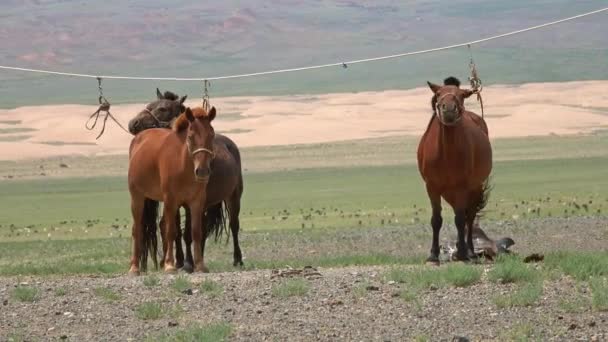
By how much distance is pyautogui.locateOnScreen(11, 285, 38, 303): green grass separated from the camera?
12.1 m

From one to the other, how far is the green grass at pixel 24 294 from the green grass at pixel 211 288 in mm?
1357

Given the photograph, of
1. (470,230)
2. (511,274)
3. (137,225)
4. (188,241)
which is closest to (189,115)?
(137,225)

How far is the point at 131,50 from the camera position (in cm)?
14438

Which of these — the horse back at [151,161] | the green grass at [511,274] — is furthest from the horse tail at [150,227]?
the green grass at [511,274]

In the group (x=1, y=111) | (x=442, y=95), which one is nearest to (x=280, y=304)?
(x=442, y=95)

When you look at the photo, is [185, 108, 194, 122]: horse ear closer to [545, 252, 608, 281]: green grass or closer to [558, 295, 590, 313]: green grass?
[545, 252, 608, 281]: green grass

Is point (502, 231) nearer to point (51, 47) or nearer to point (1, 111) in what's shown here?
point (1, 111)

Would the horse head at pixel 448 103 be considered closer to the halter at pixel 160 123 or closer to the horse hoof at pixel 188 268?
the horse hoof at pixel 188 268

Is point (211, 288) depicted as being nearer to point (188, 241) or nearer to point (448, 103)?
point (448, 103)

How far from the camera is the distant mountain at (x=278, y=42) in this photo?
4683 inches

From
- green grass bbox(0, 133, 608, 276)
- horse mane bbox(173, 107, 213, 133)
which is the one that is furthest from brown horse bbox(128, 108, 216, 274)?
green grass bbox(0, 133, 608, 276)

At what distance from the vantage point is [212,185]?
16031mm

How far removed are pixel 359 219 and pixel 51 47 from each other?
121946 millimetres

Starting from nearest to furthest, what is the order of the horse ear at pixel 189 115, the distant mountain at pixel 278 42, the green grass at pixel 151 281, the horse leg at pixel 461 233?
the green grass at pixel 151 281 → the horse ear at pixel 189 115 → the horse leg at pixel 461 233 → the distant mountain at pixel 278 42
